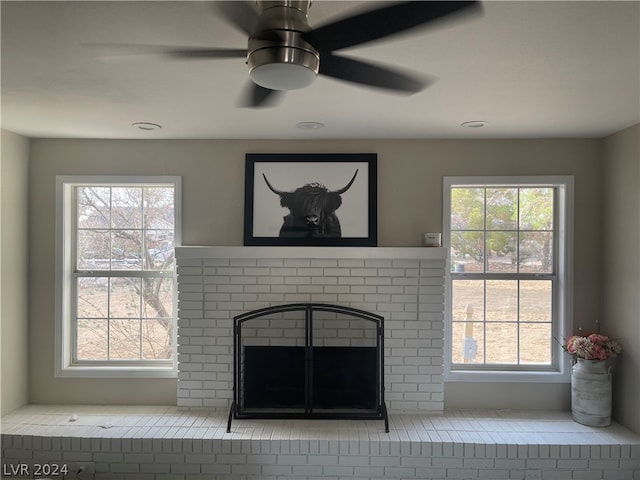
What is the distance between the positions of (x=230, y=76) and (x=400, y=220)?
187 cm

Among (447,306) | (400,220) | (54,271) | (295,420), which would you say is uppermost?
(400,220)

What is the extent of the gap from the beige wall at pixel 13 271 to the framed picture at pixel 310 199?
5.91 ft

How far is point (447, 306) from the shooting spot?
11.1 feet

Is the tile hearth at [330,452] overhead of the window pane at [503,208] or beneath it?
beneath

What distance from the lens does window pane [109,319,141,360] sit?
138 inches

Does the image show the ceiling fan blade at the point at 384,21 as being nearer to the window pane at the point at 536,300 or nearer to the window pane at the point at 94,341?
the window pane at the point at 536,300

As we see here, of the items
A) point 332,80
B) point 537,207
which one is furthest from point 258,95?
point 537,207

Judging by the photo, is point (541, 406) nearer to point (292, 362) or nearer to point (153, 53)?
point (292, 362)

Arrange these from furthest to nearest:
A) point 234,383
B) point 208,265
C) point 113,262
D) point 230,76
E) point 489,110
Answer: point 113,262
point 208,265
point 234,383
point 489,110
point 230,76

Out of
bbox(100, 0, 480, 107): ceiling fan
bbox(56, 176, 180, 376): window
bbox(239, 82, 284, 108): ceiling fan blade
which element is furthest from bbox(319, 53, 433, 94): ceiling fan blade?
bbox(56, 176, 180, 376): window

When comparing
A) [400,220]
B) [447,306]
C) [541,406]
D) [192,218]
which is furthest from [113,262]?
[541,406]

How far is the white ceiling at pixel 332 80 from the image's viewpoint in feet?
4.73

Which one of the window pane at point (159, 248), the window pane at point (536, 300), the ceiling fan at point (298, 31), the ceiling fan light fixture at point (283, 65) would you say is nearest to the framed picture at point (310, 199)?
the window pane at point (159, 248)

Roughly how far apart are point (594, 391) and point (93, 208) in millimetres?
4217
